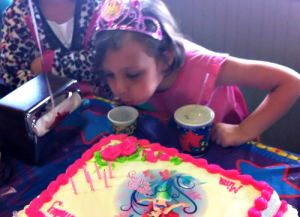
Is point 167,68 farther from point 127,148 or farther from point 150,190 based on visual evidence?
point 150,190

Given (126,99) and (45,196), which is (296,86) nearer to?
(126,99)

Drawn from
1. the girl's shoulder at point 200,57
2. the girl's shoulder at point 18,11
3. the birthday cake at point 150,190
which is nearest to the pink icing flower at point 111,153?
the birthday cake at point 150,190

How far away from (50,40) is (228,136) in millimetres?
672

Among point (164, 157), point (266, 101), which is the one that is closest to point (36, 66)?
point (164, 157)

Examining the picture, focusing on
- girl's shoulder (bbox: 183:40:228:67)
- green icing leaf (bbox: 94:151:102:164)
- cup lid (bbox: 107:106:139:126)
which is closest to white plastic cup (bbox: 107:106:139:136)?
cup lid (bbox: 107:106:139:126)

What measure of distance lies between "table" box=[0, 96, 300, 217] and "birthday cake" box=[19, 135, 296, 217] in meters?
0.08

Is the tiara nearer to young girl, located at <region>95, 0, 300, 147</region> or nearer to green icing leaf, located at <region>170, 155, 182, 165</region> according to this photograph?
young girl, located at <region>95, 0, 300, 147</region>

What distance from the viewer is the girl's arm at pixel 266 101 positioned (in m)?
0.74

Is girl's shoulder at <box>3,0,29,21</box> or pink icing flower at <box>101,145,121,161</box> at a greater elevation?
girl's shoulder at <box>3,0,29,21</box>

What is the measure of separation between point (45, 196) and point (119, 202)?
146mm

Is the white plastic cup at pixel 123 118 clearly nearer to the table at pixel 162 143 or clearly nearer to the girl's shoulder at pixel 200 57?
the table at pixel 162 143

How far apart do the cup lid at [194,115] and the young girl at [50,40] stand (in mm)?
399

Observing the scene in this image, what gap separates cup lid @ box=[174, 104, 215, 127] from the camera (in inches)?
26.5

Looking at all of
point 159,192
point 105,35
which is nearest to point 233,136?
point 159,192
